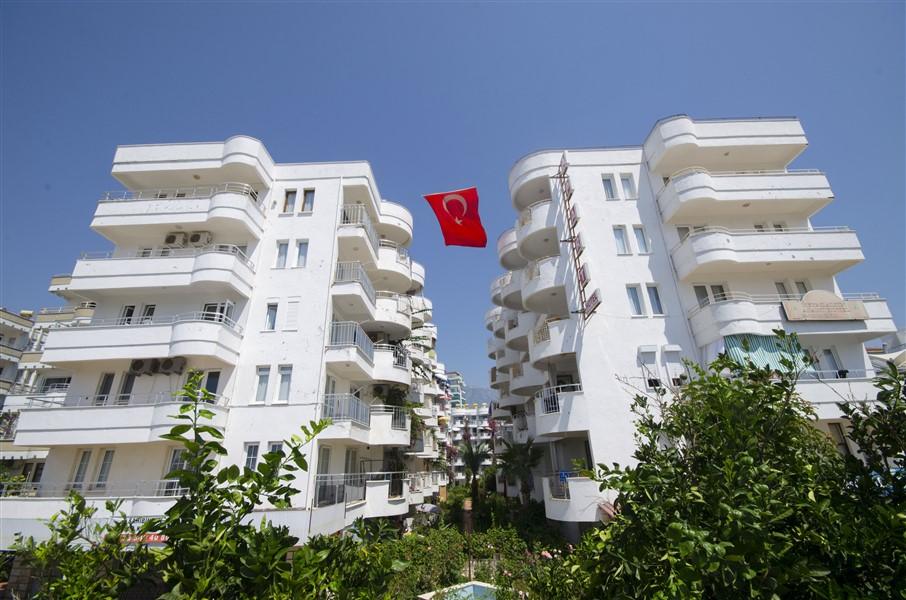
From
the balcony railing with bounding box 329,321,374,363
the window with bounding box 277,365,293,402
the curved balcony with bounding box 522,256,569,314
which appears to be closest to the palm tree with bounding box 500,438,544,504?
the curved balcony with bounding box 522,256,569,314

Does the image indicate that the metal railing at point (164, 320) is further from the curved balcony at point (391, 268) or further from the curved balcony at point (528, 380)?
the curved balcony at point (528, 380)

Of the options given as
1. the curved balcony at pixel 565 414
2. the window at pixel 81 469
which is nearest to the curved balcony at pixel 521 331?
the curved balcony at pixel 565 414

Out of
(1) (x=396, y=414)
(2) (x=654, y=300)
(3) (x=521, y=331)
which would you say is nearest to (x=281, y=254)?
(1) (x=396, y=414)

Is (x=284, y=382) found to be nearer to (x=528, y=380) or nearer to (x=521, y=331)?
(x=528, y=380)

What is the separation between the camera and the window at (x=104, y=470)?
53.3 ft

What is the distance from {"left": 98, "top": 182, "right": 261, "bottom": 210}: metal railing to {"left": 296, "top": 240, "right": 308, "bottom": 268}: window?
318cm

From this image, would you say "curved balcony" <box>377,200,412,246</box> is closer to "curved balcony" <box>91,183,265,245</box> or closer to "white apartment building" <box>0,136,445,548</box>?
"white apartment building" <box>0,136,445,548</box>

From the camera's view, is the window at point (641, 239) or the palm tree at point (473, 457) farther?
the palm tree at point (473, 457)

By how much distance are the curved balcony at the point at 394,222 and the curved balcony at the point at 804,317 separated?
18.6 m

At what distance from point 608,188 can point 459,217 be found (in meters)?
9.20

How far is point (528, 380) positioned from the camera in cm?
2484

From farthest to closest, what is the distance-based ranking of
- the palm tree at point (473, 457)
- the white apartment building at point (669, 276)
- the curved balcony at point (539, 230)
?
the palm tree at point (473, 457) < the curved balcony at point (539, 230) < the white apartment building at point (669, 276)

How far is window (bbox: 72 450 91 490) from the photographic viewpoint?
16316 mm

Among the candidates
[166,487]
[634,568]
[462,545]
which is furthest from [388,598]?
[462,545]
